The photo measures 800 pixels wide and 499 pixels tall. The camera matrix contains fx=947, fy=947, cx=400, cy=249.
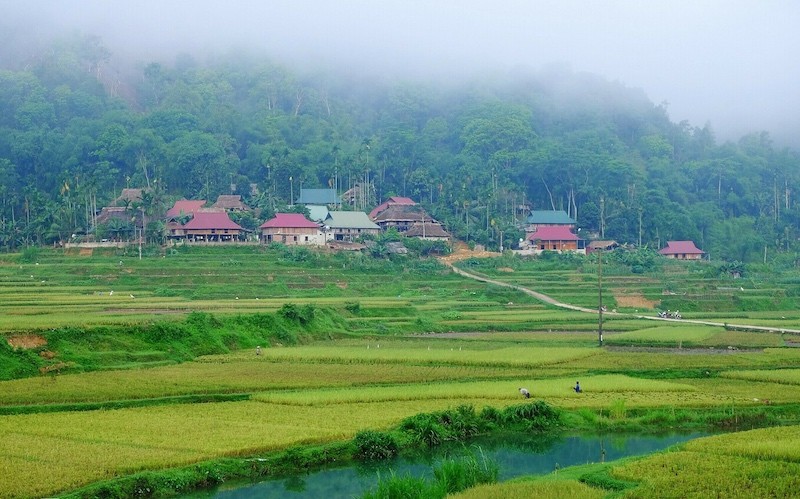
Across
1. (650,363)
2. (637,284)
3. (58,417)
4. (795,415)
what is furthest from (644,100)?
(58,417)

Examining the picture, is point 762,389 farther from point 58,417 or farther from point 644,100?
point 644,100

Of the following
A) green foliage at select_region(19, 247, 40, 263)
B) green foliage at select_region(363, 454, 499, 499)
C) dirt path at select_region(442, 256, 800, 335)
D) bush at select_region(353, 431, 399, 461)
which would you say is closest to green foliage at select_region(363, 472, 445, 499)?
green foliage at select_region(363, 454, 499, 499)

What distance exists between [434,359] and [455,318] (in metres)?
14.6

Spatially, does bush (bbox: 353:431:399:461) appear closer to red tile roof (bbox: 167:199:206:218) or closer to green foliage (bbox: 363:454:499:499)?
green foliage (bbox: 363:454:499:499)

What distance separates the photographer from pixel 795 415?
24.5m

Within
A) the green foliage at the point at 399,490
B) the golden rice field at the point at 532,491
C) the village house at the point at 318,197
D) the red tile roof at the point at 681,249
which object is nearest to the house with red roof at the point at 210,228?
the village house at the point at 318,197

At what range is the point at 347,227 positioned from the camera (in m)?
74.2

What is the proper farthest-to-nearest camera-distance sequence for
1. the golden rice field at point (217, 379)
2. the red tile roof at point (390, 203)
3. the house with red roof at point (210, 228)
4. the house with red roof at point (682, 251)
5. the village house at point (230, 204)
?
1. the red tile roof at point (390, 203)
2. the house with red roof at point (682, 251)
3. the village house at point (230, 204)
4. the house with red roof at point (210, 228)
5. the golden rice field at point (217, 379)

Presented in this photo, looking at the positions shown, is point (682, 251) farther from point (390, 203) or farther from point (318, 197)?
point (318, 197)

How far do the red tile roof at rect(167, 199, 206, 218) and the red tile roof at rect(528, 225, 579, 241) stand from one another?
85.8 feet

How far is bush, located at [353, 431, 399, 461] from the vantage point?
20172mm

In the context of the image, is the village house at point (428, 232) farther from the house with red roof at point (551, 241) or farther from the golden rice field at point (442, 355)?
the golden rice field at point (442, 355)

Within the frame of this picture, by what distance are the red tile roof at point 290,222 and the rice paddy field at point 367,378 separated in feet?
38.7

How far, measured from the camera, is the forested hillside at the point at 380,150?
79875 mm
